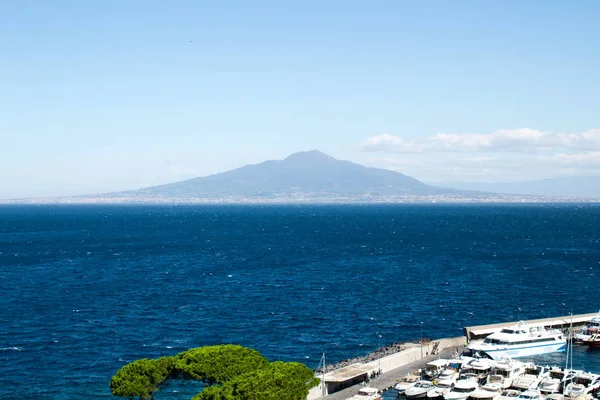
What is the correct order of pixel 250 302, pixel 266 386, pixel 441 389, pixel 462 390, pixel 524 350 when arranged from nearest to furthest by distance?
pixel 266 386 < pixel 462 390 < pixel 441 389 < pixel 524 350 < pixel 250 302

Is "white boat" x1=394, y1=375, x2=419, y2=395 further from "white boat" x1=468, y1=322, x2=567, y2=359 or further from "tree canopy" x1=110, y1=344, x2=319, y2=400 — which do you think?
A: "white boat" x1=468, y1=322, x2=567, y2=359

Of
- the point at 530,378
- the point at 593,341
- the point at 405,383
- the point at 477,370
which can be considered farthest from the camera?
the point at 593,341

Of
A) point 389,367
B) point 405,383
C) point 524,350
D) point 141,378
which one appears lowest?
point 524,350

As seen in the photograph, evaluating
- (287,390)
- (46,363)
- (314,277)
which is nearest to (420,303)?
(314,277)

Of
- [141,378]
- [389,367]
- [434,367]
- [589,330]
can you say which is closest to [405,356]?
[389,367]

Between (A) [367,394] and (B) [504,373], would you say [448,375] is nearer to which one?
(B) [504,373]

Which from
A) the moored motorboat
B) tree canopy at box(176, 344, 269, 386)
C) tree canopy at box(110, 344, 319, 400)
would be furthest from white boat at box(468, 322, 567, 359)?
tree canopy at box(176, 344, 269, 386)
